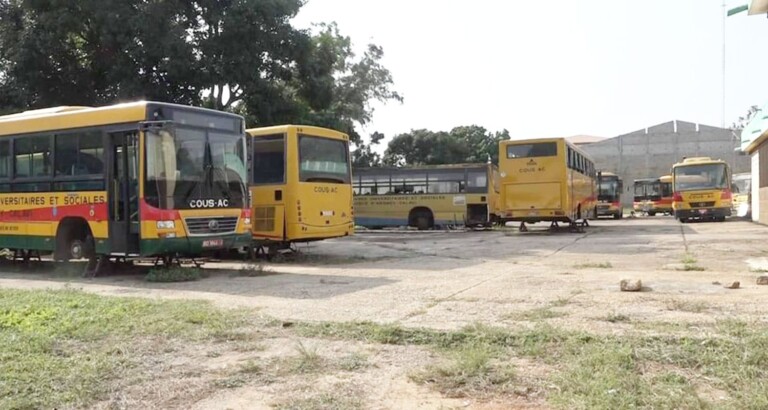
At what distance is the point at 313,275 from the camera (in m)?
11.6

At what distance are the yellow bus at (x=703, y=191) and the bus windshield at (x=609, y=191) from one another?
379 inches

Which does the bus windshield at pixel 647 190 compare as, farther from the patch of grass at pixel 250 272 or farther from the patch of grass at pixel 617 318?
the patch of grass at pixel 617 318

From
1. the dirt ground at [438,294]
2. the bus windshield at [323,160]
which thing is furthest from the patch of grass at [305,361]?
the bus windshield at [323,160]

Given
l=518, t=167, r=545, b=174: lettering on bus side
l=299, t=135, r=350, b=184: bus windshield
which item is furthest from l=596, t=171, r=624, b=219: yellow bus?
l=299, t=135, r=350, b=184: bus windshield

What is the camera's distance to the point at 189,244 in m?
11.0

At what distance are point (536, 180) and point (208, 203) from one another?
13943mm

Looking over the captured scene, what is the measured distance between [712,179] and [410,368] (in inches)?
1151

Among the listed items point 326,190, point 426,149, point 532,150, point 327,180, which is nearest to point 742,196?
point 532,150

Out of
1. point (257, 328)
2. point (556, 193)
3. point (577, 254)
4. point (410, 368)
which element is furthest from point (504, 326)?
point (556, 193)

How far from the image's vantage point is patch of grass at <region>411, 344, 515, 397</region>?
441 cm

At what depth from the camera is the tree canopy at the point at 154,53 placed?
20.3m

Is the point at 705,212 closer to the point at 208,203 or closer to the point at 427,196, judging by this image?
the point at 427,196

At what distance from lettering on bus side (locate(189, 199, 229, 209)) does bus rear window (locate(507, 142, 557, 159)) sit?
44.5 feet

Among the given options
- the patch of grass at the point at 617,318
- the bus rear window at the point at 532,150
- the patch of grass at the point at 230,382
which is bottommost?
the patch of grass at the point at 230,382
